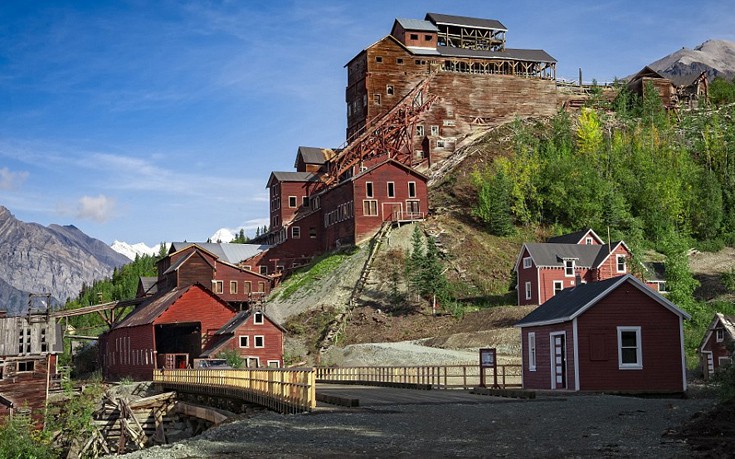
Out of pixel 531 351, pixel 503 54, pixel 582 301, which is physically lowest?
pixel 531 351

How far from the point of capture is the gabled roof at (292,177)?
97.5 meters

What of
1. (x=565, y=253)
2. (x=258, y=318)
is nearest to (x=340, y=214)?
(x=565, y=253)

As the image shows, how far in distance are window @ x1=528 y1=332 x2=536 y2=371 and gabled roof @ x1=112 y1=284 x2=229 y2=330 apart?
35.2 meters

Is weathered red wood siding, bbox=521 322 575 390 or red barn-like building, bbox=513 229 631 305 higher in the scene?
red barn-like building, bbox=513 229 631 305

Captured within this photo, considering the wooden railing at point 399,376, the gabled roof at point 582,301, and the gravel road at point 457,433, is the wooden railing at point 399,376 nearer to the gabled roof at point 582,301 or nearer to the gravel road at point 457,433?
the gabled roof at point 582,301

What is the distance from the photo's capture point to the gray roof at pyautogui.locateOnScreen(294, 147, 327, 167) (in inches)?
4021

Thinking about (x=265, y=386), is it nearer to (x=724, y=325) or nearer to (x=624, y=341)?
(x=624, y=341)

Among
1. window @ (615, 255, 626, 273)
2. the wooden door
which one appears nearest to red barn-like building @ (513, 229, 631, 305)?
window @ (615, 255, 626, 273)

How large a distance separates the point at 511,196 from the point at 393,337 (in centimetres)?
2748

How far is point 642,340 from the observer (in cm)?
3484

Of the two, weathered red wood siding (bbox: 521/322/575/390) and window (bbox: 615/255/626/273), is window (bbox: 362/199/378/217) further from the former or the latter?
weathered red wood siding (bbox: 521/322/575/390)

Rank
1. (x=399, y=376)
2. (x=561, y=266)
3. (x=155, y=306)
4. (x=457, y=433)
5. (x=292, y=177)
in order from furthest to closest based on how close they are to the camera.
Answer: (x=292, y=177)
(x=155, y=306)
(x=561, y=266)
(x=399, y=376)
(x=457, y=433)

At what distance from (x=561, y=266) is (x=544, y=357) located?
3240 cm

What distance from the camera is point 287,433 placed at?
67.5 ft
